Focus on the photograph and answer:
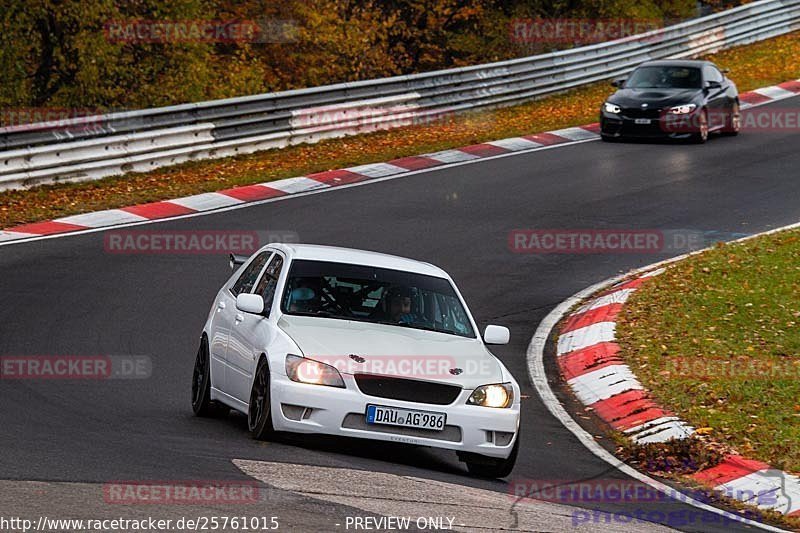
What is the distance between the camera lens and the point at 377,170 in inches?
907

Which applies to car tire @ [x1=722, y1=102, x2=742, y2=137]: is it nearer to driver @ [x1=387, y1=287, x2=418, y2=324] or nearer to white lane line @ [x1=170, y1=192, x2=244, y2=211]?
white lane line @ [x1=170, y1=192, x2=244, y2=211]

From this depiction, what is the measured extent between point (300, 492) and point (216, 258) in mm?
9641

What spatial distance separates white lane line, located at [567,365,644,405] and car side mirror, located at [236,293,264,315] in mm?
3750

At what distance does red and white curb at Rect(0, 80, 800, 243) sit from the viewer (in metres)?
18.5

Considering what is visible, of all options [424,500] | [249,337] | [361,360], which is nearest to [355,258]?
[249,337]

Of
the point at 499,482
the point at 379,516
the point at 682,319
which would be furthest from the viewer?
the point at 682,319

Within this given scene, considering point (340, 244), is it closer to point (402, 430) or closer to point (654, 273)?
point (654, 273)

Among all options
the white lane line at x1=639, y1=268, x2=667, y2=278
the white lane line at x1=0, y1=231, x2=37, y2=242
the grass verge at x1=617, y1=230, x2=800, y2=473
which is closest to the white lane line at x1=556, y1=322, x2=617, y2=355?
the grass verge at x1=617, y1=230, x2=800, y2=473

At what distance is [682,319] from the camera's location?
14781 millimetres

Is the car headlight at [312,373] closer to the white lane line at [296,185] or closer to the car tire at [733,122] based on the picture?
the white lane line at [296,185]

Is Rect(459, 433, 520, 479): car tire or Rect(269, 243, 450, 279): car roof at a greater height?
Rect(269, 243, 450, 279): car roof

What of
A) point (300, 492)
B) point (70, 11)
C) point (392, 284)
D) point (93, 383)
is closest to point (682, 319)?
point (392, 284)

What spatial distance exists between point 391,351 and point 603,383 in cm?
395

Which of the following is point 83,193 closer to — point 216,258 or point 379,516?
point 216,258
